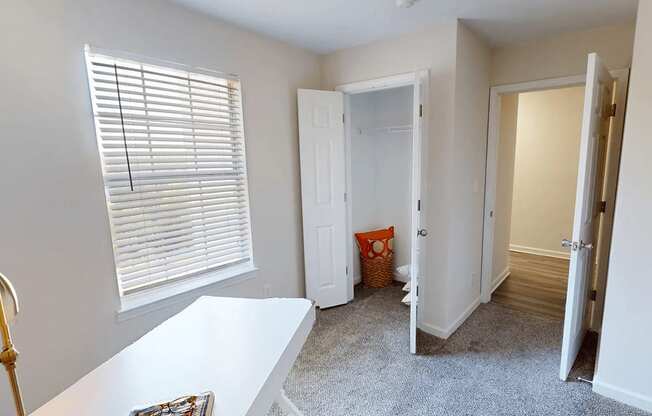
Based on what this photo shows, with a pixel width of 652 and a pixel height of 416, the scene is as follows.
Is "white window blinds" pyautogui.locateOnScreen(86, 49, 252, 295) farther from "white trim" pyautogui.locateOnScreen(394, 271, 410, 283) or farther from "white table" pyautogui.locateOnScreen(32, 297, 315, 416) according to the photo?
"white trim" pyautogui.locateOnScreen(394, 271, 410, 283)

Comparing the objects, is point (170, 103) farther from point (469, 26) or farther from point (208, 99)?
point (469, 26)

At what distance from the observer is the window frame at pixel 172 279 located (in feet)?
5.74

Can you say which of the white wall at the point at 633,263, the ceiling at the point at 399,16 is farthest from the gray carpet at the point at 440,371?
the ceiling at the point at 399,16

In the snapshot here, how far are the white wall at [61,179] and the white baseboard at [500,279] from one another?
3132 mm

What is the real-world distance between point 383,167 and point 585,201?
2.09 meters

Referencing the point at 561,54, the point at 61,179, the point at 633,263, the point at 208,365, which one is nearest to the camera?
the point at 208,365

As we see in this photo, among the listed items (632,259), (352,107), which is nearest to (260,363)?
(632,259)

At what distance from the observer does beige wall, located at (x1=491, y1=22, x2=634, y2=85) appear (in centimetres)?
234

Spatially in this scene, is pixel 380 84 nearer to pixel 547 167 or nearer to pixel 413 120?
pixel 413 120

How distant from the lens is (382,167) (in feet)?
12.2

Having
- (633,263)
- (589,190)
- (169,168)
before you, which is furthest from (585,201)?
(169,168)

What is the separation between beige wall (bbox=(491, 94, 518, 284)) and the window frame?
2.43 meters

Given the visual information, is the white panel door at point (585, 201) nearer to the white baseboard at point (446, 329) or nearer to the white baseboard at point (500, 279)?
the white baseboard at point (446, 329)

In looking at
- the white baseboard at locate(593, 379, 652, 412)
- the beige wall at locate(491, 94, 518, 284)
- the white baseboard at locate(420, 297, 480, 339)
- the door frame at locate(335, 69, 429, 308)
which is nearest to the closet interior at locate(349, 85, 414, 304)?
the door frame at locate(335, 69, 429, 308)
